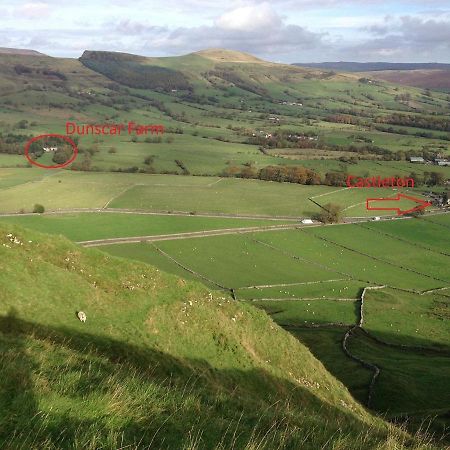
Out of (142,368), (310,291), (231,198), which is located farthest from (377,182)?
(142,368)

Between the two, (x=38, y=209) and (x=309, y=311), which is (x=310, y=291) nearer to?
(x=309, y=311)

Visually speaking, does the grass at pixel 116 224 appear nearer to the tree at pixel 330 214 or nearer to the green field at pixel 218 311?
the green field at pixel 218 311

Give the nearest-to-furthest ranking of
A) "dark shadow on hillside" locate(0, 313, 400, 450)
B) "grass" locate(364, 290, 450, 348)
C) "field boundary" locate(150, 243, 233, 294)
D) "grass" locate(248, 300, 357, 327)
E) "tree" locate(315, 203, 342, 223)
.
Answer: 1. "dark shadow on hillside" locate(0, 313, 400, 450)
2. "grass" locate(364, 290, 450, 348)
3. "grass" locate(248, 300, 357, 327)
4. "field boundary" locate(150, 243, 233, 294)
5. "tree" locate(315, 203, 342, 223)

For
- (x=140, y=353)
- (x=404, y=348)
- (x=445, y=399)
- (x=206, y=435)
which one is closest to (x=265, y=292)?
(x=404, y=348)

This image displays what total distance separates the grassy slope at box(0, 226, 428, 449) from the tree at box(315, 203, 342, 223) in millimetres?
84540

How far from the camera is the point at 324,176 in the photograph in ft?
536

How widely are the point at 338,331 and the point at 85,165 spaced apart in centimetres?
12997

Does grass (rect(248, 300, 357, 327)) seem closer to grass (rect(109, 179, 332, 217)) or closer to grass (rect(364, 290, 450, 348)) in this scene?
grass (rect(364, 290, 450, 348))

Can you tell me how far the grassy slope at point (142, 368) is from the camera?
10.5 m

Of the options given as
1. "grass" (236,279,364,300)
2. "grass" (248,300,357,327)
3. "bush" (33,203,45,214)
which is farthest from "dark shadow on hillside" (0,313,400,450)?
"bush" (33,203,45,214)

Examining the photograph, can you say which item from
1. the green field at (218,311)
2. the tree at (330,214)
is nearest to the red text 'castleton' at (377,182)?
the green field at (218,311)

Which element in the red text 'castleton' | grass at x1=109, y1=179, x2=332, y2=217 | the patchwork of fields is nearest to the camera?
the patchwork of fields

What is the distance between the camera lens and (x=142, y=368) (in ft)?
85.7

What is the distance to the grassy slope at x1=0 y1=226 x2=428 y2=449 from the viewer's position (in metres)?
10.5
